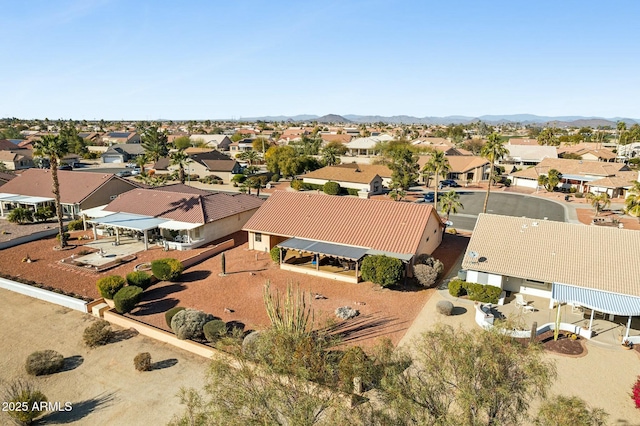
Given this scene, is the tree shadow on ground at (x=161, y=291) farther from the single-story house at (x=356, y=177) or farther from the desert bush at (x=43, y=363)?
the single-story house at (x=356, y=177)

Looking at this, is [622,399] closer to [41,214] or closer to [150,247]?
[150,247]

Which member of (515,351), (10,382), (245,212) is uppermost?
(515,351)

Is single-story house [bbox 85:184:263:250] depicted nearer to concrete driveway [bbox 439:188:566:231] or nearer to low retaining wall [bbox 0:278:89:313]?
low retaining wall [bbox 0:278:89:313]

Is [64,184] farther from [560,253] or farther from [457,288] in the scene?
[560,253]

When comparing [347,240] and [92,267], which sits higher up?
[347,240]

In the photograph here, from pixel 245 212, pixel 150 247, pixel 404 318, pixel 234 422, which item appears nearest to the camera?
pixel 234 422

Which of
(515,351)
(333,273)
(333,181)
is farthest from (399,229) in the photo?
(333,181)
